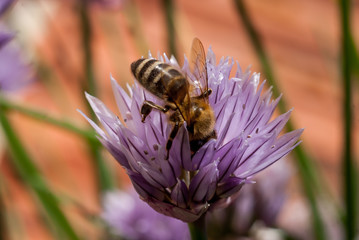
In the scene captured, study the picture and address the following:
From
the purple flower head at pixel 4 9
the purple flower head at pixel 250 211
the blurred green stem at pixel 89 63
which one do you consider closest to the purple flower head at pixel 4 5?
the purple flower head at pixel 4 9

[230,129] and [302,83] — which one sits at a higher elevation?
[302,83]

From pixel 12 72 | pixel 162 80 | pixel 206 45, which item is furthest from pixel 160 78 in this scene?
pixel 206 45

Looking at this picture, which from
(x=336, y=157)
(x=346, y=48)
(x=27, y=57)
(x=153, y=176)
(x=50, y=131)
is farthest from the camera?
(x=50, y=131)

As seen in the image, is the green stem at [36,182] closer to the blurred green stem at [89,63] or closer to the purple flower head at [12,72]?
the blurred green stem at [89,63]

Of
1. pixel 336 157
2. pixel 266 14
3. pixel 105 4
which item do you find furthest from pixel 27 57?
pixel 266 14

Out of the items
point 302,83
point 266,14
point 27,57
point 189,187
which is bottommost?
point 189,187

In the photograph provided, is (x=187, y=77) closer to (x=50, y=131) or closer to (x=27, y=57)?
(x=27, y=57)

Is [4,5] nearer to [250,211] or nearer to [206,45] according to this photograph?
[250,211]
